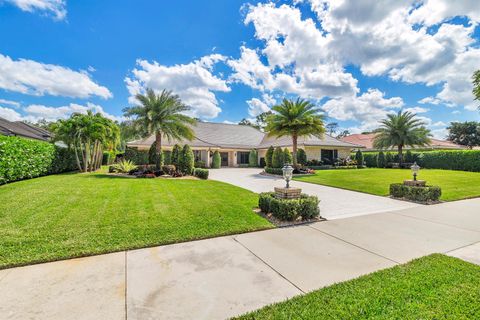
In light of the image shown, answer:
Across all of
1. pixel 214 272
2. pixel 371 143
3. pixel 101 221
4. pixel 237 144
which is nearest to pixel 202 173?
pixel 101 221

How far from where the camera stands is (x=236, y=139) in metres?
30.8

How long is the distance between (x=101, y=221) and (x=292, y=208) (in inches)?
182

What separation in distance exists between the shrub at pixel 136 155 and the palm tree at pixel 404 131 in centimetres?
2855

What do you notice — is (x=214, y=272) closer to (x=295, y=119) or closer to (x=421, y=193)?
(x=421, y=193)

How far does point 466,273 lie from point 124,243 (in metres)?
5.49

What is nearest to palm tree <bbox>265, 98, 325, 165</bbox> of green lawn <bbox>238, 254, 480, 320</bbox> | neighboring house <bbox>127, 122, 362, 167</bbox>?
neighboring house <bbox>127, 122, 362, 167</bbox>

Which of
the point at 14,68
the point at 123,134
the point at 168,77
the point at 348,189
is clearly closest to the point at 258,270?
the point at 348,189

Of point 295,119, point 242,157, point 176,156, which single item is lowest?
point 242,157

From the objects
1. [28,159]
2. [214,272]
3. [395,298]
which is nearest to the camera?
[395,298]

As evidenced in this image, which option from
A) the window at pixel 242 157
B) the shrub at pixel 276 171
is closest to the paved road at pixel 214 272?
the shrub at pixel 276 171

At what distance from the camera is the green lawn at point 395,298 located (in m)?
2.31

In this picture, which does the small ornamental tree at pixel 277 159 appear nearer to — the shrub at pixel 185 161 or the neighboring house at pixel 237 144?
the neighboring house at pixel 237 144

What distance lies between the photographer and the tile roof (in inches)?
1049

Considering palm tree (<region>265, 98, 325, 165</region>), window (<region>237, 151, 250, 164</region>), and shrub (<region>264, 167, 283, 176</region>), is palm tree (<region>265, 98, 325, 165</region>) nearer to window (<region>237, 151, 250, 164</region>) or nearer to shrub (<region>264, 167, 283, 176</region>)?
shrub (<region>264, 167, 283, 176</region>)
